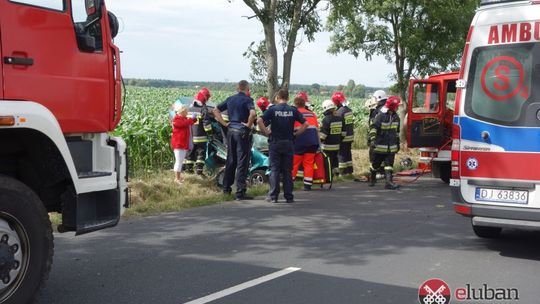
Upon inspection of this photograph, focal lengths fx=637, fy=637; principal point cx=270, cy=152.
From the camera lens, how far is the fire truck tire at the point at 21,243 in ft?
14.8

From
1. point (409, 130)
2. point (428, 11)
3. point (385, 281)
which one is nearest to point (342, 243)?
point (385, 281)

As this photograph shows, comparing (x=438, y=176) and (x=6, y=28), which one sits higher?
(x=6, y=28)

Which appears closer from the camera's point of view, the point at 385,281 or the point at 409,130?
the point at 385,281

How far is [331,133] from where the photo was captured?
45.1ft

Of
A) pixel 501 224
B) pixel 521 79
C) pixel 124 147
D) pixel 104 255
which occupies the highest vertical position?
pixel 521 79

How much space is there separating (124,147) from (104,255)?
165cm

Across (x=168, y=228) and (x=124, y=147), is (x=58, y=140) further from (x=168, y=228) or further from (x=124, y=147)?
(x=168, y=228)

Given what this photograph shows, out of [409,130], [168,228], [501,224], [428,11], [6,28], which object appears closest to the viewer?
[6,28]

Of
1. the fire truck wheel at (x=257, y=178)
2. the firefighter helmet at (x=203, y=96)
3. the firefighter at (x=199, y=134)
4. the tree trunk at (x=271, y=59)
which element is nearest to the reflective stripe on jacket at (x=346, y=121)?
the tree trunk at (x=271, y=59)

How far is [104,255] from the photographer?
6902mm

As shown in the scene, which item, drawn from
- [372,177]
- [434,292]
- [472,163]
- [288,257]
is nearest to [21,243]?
[288,257]

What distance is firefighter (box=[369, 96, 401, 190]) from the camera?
41.3 ft

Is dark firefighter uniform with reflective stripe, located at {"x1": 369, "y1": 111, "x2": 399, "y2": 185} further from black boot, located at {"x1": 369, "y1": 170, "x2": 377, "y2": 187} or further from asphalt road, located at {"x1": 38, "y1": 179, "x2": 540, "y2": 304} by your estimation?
asphalt road, located at {"x1": 38, "y1": 179, "x2": 540, "y2": 304}

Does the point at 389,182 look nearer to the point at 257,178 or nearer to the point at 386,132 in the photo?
the point at 386,132
